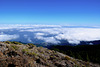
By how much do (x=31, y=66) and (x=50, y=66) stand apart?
3.18 m

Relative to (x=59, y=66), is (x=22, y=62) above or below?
above

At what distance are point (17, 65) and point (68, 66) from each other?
25.1 ft

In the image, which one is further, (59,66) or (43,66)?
(59,66)

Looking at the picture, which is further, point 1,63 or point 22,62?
point 22,62

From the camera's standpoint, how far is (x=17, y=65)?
333 inches

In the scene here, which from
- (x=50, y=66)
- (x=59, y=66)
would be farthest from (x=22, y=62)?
(x=59, y=66)

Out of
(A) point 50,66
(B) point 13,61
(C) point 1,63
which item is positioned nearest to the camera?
(C) point 1,63

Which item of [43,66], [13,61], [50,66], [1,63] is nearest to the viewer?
[1,63]

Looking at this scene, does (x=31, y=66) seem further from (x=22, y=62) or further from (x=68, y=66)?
(x=68, y=66)

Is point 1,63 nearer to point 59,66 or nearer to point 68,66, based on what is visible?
point 59,66

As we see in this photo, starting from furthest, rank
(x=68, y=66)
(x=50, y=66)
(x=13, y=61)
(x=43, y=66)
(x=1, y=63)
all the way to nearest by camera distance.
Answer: (x=68, y=66) < (x=50, y=66) < (x=43, y=66) < (x=13, y=61) < (x=1, y=63)

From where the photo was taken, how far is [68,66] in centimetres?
1217

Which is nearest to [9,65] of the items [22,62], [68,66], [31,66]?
[22,62]

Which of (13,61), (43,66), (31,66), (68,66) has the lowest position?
(68,66)
